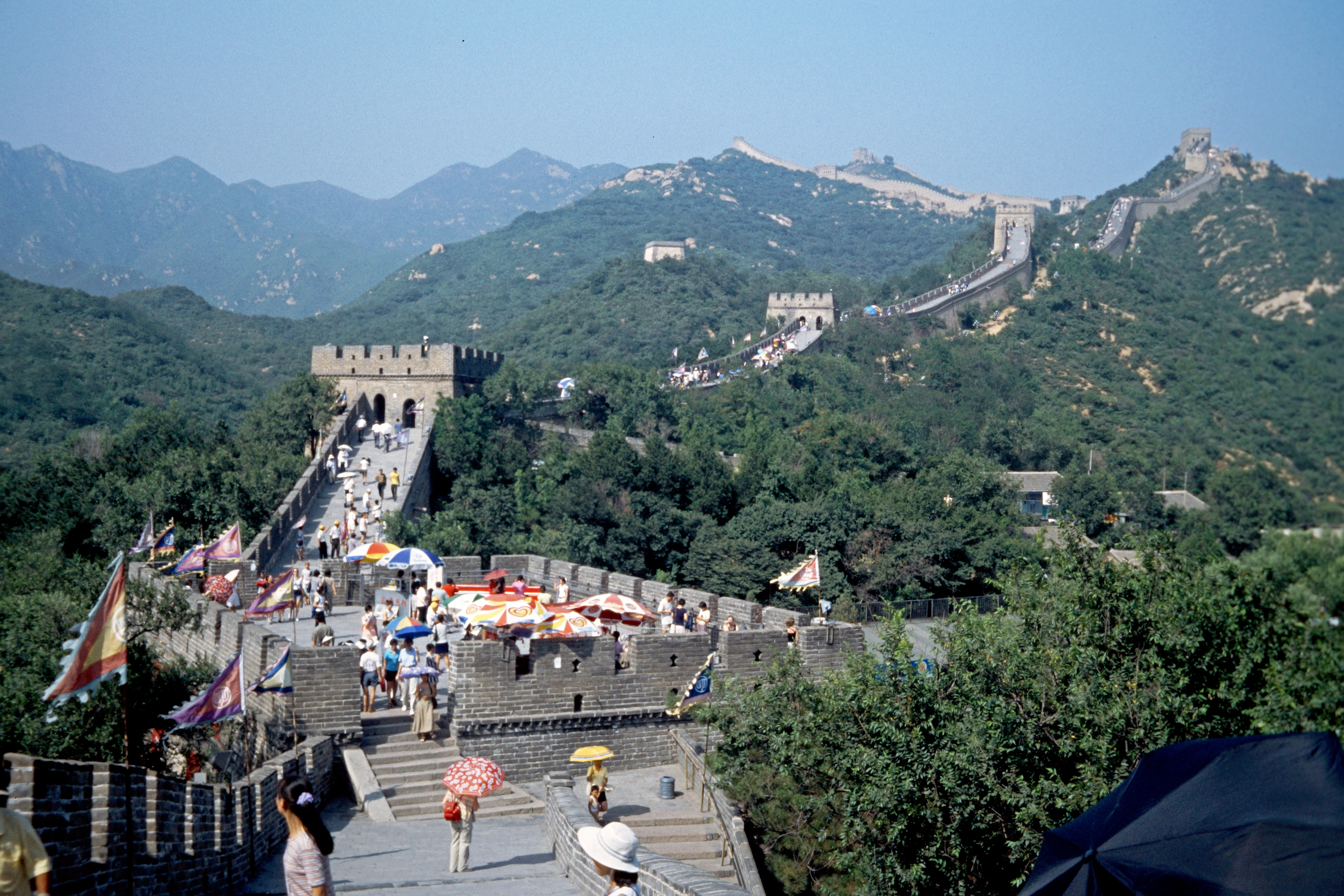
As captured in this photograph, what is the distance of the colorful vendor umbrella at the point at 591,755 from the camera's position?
14680 millimetres

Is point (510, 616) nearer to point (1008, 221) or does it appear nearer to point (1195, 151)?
point (1195, 151)

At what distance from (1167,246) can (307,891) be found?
35772 mm

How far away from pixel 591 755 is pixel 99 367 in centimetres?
8599

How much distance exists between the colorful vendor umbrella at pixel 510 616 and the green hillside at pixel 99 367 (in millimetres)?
55084

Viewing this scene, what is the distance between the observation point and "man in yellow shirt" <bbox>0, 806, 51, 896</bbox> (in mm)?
6398

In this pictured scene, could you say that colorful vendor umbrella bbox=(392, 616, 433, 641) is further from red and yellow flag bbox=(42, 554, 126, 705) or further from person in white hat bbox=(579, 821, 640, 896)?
person in white hat bbox=(579, 821, 640, 896)

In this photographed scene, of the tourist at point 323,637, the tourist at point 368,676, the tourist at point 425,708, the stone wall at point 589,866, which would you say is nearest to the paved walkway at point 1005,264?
the tourist at point 323,637

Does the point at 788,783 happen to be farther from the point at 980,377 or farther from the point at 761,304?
the point at 761,304

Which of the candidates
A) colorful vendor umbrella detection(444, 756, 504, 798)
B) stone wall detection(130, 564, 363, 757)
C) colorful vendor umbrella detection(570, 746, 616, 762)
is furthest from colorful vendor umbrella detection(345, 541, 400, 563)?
colorful vendor umbrella detection(444, 756, 504, 798)

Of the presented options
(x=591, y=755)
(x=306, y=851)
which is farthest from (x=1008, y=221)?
(x=306, y=851)

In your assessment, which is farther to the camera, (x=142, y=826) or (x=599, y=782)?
(x=599, y=782)

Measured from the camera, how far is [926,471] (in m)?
53.6

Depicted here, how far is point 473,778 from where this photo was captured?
12258 millimetres

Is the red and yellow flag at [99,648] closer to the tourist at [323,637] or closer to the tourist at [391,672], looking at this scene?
the tourist at [391,672]
